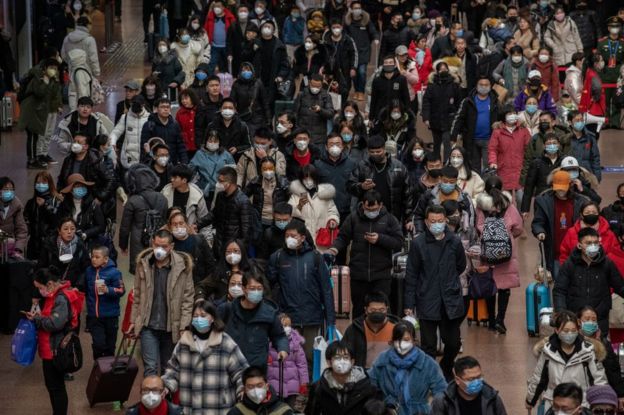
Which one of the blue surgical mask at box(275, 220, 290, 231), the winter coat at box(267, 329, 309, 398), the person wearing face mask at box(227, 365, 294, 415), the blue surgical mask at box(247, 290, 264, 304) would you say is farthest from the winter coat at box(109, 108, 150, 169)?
the person wearing face mask at box(227, 365, 294, 415)

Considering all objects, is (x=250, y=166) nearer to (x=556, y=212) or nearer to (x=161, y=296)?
(x=556, y=212)

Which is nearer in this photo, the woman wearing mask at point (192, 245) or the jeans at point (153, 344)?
the jeans at point (153, 344)

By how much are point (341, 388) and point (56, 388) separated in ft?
8.87

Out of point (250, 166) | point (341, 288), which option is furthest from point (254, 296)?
point (250, 166)

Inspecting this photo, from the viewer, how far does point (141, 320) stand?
15.5 m

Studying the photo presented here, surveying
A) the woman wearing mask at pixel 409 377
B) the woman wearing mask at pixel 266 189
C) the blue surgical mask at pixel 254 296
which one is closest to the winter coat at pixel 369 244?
the blue surgical mask at pixel 254 296

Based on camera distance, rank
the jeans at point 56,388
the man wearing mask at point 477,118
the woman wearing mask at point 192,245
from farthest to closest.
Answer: the man wearing mask at point 477,118 < the woman wearing mask at point 192,245 < the jeans at point 56,388

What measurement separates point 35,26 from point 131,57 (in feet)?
12.5

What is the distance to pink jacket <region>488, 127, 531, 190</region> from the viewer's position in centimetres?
2211

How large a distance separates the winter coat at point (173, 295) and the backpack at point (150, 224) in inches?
88.1

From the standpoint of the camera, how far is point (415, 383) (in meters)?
14.2

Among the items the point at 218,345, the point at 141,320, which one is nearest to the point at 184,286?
the point at 141,320

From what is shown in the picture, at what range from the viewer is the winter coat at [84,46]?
91.1 ft

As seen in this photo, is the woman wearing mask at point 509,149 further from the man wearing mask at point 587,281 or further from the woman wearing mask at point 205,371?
the woman wearing mask at point 205,371
